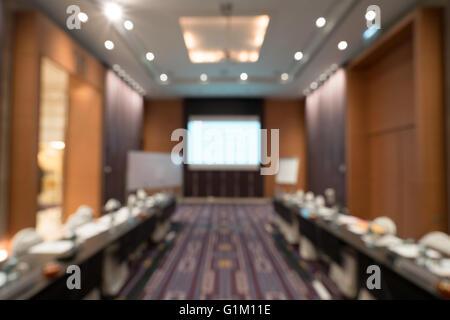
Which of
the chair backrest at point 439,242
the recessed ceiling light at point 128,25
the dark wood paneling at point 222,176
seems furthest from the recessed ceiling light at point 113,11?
the dark wood paneling at point 222,176

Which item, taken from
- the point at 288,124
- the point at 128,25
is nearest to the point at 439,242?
the point at 128,25

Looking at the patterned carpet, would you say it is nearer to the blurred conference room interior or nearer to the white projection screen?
the blurred conference room interior

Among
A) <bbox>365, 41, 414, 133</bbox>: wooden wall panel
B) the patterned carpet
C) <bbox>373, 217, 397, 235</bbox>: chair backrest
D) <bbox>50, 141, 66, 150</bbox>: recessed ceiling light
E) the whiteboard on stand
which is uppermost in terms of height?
<bbox>365, 41, 414, 133</bbox>: wooden wall panel

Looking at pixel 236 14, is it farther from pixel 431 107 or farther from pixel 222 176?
pixel 222 176

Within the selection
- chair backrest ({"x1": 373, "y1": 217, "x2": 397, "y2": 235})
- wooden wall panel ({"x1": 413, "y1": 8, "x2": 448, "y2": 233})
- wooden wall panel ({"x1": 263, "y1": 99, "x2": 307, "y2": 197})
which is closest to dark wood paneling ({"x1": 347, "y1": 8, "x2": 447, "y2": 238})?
wooden wall panel ({"x1": 413, "y1": 8, "x2": 448, "y2": 233})

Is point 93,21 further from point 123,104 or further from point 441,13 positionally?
point 441,13

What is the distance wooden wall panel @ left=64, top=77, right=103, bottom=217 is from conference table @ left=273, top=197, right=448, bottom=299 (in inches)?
183

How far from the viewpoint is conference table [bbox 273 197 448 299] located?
1310 mm

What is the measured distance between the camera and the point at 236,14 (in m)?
3.41

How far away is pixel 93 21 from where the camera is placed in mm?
3219
